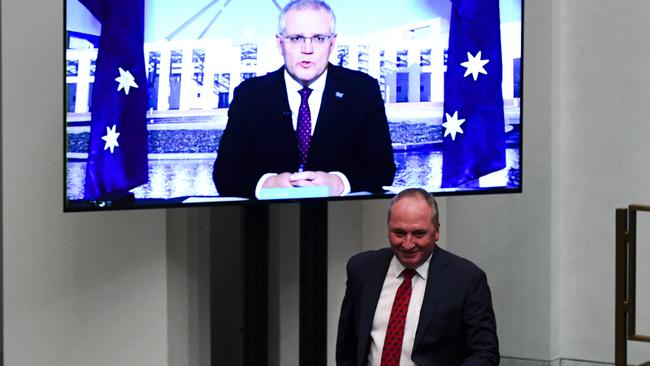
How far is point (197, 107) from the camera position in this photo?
209 inches

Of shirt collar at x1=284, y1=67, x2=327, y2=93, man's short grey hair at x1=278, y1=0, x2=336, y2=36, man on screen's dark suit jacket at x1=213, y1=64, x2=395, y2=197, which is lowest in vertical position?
man on screen's dark suit jacket at x1=213, y1=64, x2=395, y2=197

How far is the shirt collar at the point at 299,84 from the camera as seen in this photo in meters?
5.56

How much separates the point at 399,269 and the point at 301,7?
2.04m

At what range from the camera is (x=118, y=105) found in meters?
5.10

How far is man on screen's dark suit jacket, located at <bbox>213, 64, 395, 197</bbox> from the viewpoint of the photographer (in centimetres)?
541

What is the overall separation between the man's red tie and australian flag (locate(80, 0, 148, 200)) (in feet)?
5.81

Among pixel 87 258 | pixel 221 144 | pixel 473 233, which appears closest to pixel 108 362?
pixel 87 258

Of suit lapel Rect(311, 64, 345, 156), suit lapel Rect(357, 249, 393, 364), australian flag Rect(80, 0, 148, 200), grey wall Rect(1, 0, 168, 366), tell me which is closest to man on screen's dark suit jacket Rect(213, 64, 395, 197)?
suit lapel Rect(311, 64, 345, 156)

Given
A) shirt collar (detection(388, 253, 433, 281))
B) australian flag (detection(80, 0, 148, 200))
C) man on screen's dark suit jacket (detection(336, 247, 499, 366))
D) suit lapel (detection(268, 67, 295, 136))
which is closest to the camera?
man on screen's dark suit jacket (detection(336, 247, 499, 366))

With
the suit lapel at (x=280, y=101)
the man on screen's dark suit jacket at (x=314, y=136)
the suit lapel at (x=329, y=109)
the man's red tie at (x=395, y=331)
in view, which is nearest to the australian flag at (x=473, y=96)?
the man on screen's dark suit jacket at (x=314, y=136)

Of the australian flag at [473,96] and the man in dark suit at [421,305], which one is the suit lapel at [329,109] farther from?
the man in dark suit at [421,305]

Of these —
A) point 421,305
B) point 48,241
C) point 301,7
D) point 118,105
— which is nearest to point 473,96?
point 301,7

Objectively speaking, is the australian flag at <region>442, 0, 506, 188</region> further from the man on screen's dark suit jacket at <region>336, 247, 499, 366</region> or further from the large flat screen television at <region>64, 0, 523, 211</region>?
the man on screen's dark suit jacket at <region>336, 247, 499, 366</region>

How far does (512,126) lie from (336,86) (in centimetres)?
110
